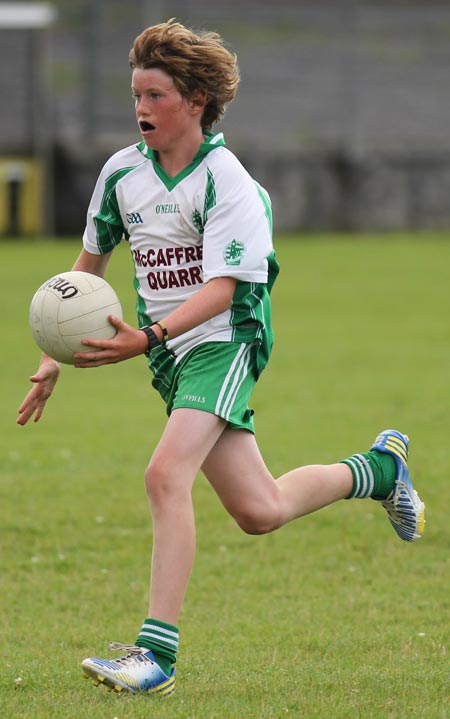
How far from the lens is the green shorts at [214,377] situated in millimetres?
4785

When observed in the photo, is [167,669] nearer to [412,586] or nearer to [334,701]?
[334,701]

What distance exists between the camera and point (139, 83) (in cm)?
486

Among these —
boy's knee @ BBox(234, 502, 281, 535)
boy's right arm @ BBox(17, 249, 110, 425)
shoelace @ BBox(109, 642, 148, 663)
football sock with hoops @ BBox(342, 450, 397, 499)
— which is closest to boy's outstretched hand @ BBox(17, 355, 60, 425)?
boy's right arm @ BBox(17, 249, 110, 425)

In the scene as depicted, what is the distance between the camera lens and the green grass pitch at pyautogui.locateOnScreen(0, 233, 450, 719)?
15.5 feet

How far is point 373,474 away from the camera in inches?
218

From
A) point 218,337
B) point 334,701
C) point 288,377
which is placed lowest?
point 288,377

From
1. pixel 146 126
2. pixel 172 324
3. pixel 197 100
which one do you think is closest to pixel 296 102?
pixel 197 100

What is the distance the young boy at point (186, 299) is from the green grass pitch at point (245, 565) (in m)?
0.49

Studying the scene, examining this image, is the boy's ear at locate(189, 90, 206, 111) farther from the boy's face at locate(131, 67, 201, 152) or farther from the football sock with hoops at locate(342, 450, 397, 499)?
the football sock with hoops at locate(342, 450, 397, 499)

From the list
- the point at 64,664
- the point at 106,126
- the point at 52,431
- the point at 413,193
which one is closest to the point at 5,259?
the point at 106,126

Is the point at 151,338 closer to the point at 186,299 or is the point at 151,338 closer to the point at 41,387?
the point at 186,299

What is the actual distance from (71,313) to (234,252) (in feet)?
2.01

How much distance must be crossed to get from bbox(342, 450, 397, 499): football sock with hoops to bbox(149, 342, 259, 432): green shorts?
2.37 feet

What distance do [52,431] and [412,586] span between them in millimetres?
4672
